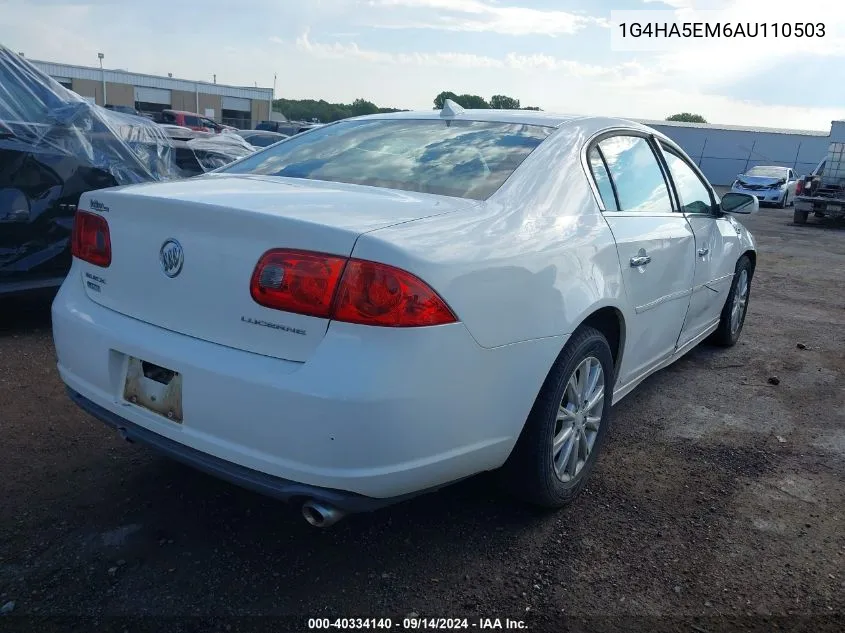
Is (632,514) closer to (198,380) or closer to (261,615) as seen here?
(261,615)

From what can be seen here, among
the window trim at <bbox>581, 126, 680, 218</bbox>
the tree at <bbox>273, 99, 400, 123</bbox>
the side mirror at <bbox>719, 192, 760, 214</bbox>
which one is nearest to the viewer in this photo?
the window trim at <bbox>581, 126, 680, 218</bbox>

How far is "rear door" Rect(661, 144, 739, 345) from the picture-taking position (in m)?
3.99

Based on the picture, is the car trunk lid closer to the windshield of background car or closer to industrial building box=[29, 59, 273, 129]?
the windshield of background car

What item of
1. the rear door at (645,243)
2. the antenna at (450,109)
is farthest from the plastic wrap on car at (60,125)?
the rear door at (645,243)

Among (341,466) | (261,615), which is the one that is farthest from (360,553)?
(341,466)

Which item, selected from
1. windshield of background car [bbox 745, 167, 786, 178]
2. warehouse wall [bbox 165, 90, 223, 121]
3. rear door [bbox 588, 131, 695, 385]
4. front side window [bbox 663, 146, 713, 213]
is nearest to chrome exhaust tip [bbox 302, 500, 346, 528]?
rear door [bbox 588, 131, 695, 385]

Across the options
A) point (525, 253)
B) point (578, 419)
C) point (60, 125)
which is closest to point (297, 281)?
point (525, 253)

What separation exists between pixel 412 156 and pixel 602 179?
84cm

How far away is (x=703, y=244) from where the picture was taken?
13.3 feet

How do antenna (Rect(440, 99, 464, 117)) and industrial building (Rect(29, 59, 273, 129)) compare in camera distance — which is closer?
antenna (Rect(440, 99, 464, 117))

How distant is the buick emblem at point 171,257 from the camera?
2.26 m

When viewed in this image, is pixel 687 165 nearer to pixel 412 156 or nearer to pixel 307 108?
pixel 412 156

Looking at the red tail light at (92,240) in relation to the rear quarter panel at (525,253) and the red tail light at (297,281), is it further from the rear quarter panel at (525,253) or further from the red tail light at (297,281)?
the rear quarter panel at (525,253)

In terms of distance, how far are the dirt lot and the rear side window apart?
1209 mm
